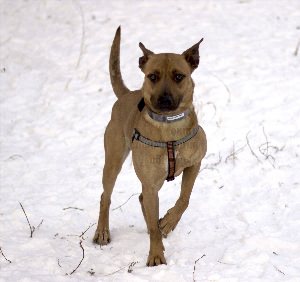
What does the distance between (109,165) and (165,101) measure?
4.16 ft

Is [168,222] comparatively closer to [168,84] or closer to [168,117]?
[168,117]

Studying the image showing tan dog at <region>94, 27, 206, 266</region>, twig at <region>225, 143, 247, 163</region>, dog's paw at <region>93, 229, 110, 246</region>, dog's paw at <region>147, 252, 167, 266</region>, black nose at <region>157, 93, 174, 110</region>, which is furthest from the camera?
twig at <region>225, 143, 247, 163</region>

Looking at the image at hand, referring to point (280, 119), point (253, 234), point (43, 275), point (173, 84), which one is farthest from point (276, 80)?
point (43, 275)

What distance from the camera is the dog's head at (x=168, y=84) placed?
407 cm

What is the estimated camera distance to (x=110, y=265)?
445 centimetres

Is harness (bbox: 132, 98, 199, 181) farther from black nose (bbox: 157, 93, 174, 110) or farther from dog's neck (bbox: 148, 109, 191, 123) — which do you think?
black nose (bbox: 157, 93, 174, 110)

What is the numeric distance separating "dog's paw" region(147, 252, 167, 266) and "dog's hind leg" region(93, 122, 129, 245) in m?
0.80

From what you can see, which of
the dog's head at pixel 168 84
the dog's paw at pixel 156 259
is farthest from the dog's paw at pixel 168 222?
the dog's head at pixel 168 84

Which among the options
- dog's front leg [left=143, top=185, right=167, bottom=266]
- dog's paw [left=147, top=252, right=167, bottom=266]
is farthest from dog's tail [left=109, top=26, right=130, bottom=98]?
dog's paw [left=147, top=252, right=167, bottom=266]

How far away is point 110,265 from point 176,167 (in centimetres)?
101

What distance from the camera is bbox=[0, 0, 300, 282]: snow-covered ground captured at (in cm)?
453

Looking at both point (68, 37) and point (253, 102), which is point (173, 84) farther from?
point (68, 37)

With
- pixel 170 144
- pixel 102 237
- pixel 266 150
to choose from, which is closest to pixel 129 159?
pixel 266 150

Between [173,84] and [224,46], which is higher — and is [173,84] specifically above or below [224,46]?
above
